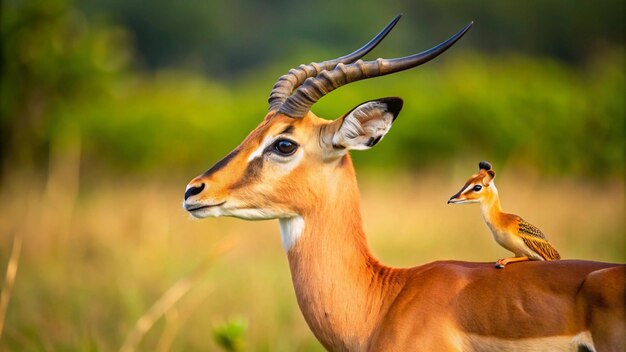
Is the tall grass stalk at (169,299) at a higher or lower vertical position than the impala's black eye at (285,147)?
lower

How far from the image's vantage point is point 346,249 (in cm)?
507

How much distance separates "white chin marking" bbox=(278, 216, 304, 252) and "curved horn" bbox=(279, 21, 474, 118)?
24.5 inches

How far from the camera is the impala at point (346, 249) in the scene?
4.24m

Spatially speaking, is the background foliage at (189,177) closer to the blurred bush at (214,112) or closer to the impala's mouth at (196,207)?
the blurred bush at (214,112)

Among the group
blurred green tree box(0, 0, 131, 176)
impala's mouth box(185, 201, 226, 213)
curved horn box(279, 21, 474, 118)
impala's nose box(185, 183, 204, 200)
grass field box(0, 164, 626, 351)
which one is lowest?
grass field box(0, 164, 626, 351)

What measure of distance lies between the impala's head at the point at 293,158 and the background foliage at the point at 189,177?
108cm

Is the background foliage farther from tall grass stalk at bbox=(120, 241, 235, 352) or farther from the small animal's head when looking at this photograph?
the small animal's head

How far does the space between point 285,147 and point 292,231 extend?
1.64 feet

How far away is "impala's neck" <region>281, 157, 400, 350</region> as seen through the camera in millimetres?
4844

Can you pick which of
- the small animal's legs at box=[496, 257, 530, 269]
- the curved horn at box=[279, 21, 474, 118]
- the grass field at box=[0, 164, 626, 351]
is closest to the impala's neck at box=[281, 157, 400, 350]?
the curved horn at box=[279, 21, 474, 118]

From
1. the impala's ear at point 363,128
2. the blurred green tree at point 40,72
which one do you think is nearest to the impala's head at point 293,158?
the impala's ear at point 363,128

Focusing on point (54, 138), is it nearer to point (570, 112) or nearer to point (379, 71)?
point (570, 112)

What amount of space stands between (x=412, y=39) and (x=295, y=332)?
6016 centimetres

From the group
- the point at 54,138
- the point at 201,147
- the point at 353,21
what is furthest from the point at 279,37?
the point at 54,138
